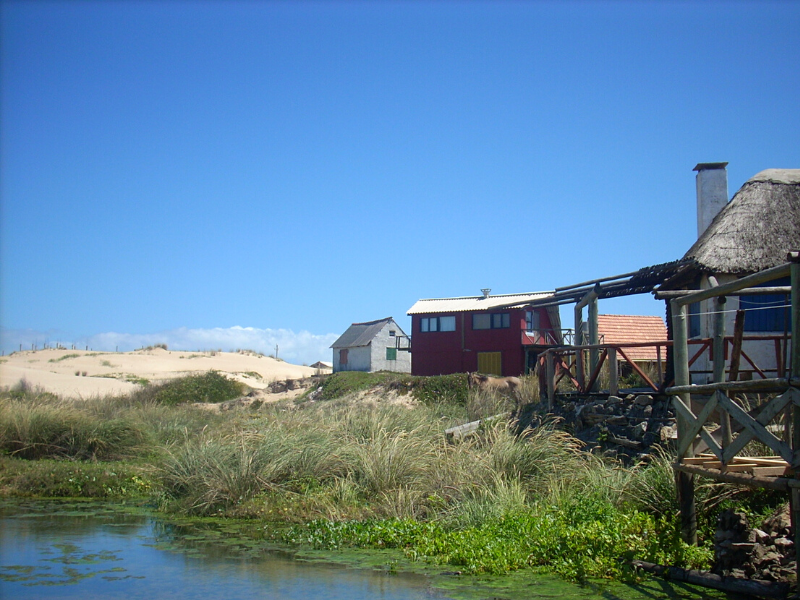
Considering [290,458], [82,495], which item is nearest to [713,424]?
[290,458]

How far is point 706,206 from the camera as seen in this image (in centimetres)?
1802

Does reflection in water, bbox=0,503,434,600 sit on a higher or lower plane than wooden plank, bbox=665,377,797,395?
lower

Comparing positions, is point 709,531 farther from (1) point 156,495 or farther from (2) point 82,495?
(2) point 82,495

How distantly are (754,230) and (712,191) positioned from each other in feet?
8.96

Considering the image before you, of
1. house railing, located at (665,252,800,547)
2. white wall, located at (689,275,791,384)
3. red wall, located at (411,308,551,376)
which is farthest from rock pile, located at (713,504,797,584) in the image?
red wall, located at (411,308,551,376)

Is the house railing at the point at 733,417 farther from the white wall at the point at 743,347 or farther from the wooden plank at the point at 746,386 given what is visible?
the white wall at the point at 743,347

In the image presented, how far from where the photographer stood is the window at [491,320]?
3609cm

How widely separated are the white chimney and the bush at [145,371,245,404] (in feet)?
72.0

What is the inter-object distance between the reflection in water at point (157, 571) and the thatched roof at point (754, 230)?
10.5m

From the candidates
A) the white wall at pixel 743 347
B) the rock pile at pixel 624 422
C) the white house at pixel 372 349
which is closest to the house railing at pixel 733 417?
the rock pile at pixel 624 422

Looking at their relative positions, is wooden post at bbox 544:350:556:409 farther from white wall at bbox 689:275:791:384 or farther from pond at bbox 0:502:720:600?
pond at bbox 0:502:720:600

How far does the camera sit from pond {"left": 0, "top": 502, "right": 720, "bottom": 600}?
7336 millimetres

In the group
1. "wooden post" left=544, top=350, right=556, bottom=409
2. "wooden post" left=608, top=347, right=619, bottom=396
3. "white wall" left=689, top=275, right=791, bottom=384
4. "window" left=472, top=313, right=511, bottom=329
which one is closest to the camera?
"wooden post" left=608, top=347, right=619, bottom=396

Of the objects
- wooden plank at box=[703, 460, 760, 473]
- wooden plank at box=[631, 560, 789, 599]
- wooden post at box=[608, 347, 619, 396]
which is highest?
wooden post at box=[608, 347, 619, 396]
